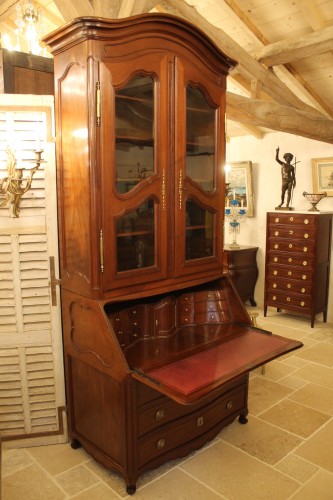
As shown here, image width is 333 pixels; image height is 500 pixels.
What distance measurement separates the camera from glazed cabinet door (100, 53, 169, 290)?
1.92m

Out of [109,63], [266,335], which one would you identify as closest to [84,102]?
[109,63]

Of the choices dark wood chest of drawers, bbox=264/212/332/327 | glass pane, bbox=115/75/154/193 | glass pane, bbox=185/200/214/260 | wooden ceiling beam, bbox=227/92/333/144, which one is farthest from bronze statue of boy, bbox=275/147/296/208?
glass pane, bbox=115/75/154/193

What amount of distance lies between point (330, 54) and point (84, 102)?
269 centimetres

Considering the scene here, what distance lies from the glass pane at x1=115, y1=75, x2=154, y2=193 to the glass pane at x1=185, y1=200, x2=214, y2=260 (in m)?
0.38

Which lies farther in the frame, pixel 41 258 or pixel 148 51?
pixel 41 258

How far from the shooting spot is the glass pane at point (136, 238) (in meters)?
2.05

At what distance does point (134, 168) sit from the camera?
81.0 inches

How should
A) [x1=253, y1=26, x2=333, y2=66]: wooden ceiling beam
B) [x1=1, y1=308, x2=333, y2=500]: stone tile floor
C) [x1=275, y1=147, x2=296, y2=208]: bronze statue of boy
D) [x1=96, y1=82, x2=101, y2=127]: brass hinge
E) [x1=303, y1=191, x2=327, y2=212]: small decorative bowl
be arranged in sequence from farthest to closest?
[x1=275, y1=147, x2=296, y2=208]: bronze statue of boy → [x1=303, y1=191, x2=327, y2=212]: small decorative bowl → [x1=253, y1=26, x2=333, y2=66]: wooden ceiling beam → [x1=1, y1=308, x2=333, y2=500]: stone tile floor → [x1=96, y1=82, x2=101, y2=127]: brass hinge

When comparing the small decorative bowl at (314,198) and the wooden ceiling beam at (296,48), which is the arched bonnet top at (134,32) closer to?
the wooden ceiling beam at (296,48)

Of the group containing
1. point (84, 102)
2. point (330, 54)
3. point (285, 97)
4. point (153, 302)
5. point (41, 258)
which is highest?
point (330, 54)

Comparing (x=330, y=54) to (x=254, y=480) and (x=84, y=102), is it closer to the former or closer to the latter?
(x=84, y=102)

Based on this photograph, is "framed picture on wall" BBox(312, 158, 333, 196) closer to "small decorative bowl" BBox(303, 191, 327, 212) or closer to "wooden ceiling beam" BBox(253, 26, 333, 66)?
"small decorative bowl" BBox(303, 191, 327, 212)

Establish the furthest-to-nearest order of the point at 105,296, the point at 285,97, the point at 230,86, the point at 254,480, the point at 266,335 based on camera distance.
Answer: the point at 230,86 < the point at 285,97 < the point at 266,335 < the point at 254,480 < the point at 105,296

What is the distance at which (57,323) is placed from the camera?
2.38m
